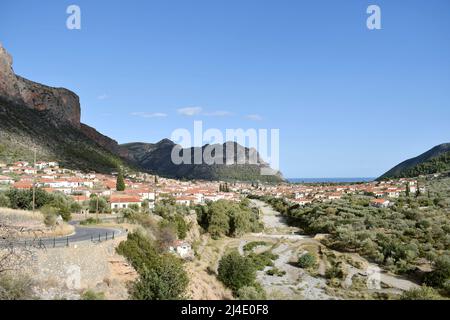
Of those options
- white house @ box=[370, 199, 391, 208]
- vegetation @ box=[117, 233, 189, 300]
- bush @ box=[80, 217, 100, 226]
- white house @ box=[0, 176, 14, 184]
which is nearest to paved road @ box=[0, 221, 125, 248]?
vegetation @ box=[117, 233, 189, 300]

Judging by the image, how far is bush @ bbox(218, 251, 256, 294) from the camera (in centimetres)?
2373

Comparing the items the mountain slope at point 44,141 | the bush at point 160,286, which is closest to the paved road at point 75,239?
the bush at point 160,286

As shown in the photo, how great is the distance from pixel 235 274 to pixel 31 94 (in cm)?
10665

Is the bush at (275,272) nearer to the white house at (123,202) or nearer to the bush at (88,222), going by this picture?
the bush at (88,222)

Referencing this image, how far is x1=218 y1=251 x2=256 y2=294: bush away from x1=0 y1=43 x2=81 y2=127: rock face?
8887 cm

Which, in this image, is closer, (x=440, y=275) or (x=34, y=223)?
(x=34, y=223)

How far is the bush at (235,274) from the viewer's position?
23734 mm

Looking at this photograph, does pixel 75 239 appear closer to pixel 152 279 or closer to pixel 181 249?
pixel 152 279

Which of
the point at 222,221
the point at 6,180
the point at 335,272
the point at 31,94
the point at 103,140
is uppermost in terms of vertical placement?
the point at 31,94

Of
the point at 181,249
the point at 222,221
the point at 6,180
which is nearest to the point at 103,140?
the point at 6,180

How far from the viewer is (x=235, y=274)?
→ 24062 millimetres

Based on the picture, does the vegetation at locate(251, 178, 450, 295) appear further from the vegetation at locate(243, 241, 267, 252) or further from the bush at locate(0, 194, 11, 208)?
the bush at locate(0, 194, 11, 208)
